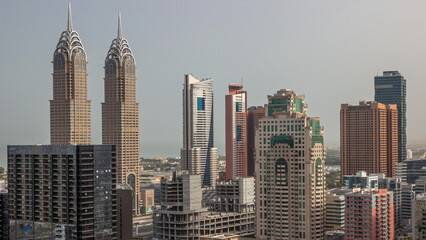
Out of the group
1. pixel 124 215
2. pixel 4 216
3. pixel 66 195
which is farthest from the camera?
pixel 124 215

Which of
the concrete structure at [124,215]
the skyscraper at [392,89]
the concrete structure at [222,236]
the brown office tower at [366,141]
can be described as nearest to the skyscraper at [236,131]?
the brown office tower at [366,141]

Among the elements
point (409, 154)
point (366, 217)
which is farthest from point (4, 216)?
point (409, 154)

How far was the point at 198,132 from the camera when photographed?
115 ft

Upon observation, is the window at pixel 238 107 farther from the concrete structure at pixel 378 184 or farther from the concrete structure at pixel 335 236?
the concrete structure at pixel 335 236

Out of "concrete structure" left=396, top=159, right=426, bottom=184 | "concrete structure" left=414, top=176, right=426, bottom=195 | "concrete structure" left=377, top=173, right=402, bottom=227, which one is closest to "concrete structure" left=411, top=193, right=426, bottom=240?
"concrete structure" left=377, top=173, right=402, bottom=227

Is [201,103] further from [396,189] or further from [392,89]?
[396,189]

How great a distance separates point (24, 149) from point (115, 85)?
45.5 feet

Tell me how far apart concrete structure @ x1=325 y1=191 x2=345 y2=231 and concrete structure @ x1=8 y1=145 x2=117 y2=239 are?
7.41m

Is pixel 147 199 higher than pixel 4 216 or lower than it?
lower

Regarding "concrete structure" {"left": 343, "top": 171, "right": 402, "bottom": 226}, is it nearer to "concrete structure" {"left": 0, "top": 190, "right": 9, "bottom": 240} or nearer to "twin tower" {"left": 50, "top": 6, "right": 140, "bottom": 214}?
"twin tower" {"left": 50, "top": 6, "right": 140, "bottom": 214}

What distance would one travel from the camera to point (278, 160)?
1900 centimetres

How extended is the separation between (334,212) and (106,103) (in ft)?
39.8

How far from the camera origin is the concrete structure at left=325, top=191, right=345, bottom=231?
751 inches

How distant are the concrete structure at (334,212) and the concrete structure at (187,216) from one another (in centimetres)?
269
